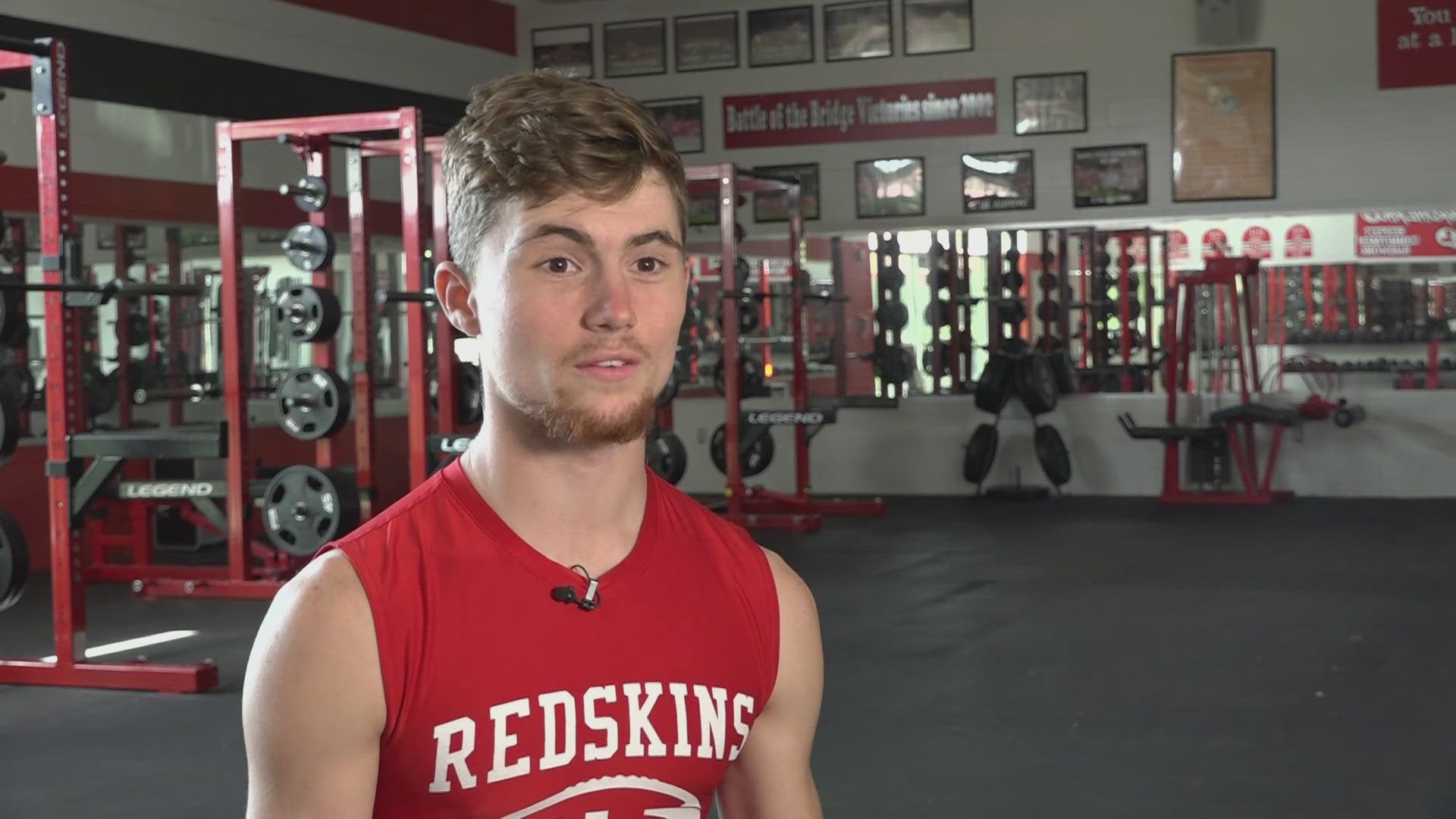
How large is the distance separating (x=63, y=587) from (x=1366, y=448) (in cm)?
671

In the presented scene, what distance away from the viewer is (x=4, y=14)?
256 inches

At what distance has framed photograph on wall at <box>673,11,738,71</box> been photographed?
9.60m

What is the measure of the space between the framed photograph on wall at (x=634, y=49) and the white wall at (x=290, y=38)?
669mm

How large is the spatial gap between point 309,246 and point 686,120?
449 centimetres

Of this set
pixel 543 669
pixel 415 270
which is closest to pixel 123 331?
pixel 415 270

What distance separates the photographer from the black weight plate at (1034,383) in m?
8.54

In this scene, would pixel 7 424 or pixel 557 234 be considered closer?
pixel 557 234

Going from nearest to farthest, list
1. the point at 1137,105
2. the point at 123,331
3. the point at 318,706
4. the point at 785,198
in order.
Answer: the point at 318,706, the point at 123,331, the point at 1137,105, the point at 785,198

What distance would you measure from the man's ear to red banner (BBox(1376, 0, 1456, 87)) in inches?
326

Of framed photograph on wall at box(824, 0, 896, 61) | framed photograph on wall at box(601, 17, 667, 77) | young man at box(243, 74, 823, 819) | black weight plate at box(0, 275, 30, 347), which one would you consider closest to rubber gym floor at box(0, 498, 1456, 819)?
black weight plate at box(0, 275, 30, 347)

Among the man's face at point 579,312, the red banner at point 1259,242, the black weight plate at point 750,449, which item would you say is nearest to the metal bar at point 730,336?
the black weight plate at point 750,449

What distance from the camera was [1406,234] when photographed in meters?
8.98

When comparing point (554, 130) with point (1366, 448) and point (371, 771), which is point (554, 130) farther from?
point (1366, 448)

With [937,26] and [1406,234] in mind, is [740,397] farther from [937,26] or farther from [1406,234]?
[1406,234]
